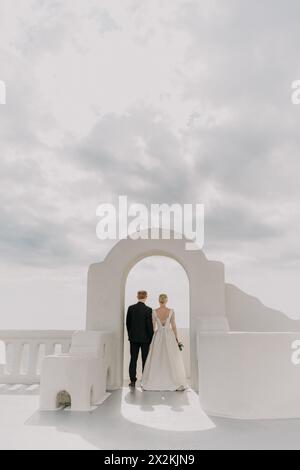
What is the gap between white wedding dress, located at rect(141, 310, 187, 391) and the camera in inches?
343

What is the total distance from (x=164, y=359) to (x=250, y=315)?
2.38 m

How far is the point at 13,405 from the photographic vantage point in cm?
699

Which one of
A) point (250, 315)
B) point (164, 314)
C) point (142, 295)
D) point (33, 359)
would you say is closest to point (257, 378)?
point (164, 314)

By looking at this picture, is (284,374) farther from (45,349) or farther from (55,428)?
(45,349)

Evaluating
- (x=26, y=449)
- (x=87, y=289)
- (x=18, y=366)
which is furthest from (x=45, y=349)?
(x=26, y=449)

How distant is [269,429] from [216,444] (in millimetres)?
1126

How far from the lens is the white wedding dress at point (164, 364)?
8.71 meters

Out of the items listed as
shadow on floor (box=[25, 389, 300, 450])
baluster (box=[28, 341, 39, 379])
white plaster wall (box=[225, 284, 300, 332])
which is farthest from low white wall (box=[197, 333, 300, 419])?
baluster (box=[28, 341, 39, 379])

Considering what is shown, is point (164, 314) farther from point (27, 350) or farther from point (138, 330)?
point (27, 350)

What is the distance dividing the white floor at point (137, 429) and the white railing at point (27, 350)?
2439 mm

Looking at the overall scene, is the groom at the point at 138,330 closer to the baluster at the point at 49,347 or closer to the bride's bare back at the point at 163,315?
the bride's bare back at the point at 163,315

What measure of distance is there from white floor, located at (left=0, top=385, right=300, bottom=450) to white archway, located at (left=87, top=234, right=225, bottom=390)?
2.36m

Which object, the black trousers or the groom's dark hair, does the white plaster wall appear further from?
the black trousers

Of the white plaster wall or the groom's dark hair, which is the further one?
the white plaster wall
